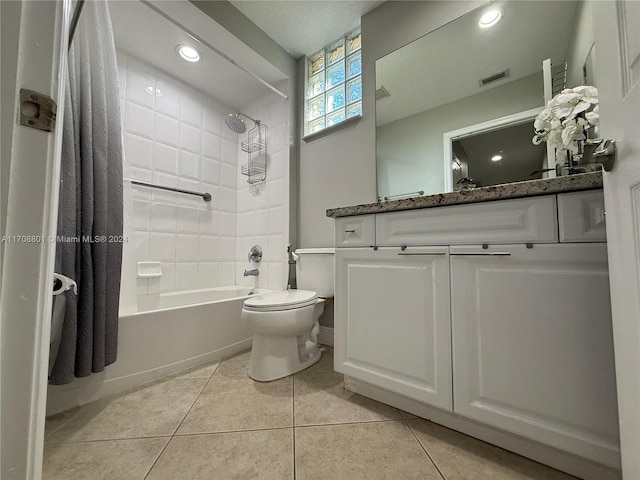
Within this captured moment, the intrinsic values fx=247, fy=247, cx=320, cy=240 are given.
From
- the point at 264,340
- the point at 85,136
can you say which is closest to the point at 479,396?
the point at 264,340

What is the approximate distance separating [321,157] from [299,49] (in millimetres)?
930

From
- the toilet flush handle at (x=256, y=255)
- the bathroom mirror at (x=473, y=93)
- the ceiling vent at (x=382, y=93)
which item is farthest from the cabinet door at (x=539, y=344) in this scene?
the toilet flush handle at (x=256, y=255)

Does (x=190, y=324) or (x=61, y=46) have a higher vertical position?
(x=61, y=46)

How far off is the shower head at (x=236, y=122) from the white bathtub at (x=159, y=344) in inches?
59.1

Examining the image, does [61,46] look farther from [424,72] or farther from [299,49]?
[299,49]

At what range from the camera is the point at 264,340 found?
1.32 meters

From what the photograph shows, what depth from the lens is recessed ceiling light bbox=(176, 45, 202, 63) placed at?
1.72 metres

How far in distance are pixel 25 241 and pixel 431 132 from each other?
171 centimetres

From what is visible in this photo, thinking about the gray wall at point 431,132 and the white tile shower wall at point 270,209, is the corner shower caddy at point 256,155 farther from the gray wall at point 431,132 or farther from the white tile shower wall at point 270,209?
the gray wall at point 431,132

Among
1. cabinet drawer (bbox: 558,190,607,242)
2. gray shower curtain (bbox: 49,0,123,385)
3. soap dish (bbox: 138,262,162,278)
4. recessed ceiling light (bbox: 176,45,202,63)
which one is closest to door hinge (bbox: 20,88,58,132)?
gray shower curtain (bbox: 49,0,123,385)

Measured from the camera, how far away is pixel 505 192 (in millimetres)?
770

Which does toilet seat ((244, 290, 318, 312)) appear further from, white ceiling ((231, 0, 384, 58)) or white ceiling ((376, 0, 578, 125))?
white ceiling ((231, 0, 384, 58))

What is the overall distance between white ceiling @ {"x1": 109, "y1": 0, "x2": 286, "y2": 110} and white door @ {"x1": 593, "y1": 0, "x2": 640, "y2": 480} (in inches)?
75.0

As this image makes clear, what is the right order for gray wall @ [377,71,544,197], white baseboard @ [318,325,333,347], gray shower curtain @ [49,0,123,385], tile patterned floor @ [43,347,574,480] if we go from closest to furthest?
tile patterned floor @ [43,347,574,480] < gray shower curtain @ [49,0,123,385] < gray wall @ [377,71,544,197] < white baseboard @ [318,325,333,347]
